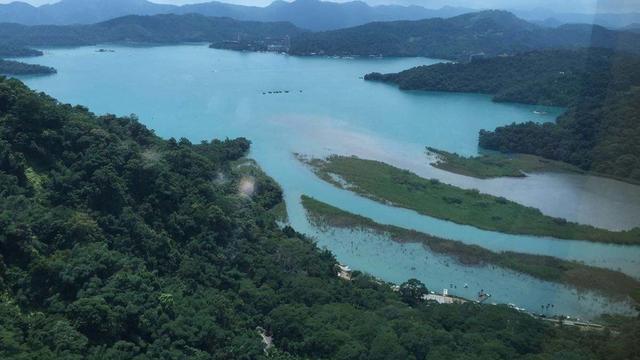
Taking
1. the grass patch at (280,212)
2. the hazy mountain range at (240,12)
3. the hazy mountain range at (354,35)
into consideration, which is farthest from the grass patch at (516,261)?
the hazy mountain range at (240,12)

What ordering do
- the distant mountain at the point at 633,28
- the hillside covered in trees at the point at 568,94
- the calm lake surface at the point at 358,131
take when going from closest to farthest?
the calm lake surface at the point at 358,131 → the hillside covered in trees at the point at 568,94 → the distant mountain at the point at 633,28

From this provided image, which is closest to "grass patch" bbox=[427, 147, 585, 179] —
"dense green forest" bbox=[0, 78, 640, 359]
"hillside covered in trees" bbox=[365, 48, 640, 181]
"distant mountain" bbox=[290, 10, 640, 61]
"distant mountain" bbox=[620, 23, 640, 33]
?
"hillside covered in trees" bbox=[365, 48, 640, 181]

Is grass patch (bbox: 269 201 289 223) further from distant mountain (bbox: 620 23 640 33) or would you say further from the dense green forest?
distant mountain (bbox: 620 23 640 33)

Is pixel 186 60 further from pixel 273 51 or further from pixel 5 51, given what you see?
pixel 5 51

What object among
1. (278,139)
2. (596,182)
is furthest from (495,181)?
(278,139)

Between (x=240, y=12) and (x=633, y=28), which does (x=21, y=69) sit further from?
(x=240, y=12)

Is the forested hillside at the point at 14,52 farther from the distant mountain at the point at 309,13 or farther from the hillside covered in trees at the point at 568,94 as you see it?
the distant mountain at the point at 309,13
